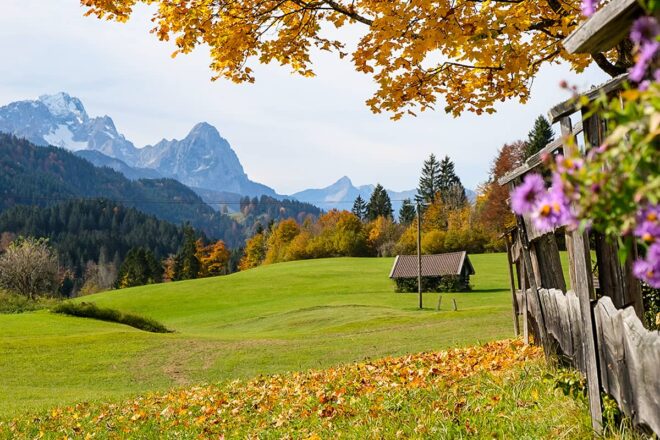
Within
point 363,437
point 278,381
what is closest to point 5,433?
point 278,381

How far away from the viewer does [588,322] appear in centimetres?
431

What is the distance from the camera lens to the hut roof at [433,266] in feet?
197

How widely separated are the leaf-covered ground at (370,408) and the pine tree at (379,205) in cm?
11697

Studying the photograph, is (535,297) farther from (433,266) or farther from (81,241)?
(81,241)

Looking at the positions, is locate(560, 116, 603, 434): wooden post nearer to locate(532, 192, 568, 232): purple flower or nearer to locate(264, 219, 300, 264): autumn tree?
locate(532, 192, 568, 232): purple flower

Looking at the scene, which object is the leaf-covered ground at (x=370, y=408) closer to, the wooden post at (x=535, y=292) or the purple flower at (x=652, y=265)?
the wooden post at (x=535, y=292)

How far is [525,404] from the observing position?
18.3 feet

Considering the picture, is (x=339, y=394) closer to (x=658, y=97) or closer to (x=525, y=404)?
(x=525, y=404)

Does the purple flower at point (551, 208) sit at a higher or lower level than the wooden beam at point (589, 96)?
lower

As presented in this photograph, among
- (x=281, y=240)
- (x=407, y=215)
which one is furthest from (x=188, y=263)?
(x=407, y=215)

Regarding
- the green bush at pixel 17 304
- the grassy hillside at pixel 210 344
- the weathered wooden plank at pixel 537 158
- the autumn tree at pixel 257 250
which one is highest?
the autumn tree at pixel 257 250

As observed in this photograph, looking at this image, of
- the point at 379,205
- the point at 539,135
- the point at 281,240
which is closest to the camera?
the point at 539,135

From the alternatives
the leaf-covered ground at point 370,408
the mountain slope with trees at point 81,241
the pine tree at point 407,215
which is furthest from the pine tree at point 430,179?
the leaf-covered ground at point 370,408

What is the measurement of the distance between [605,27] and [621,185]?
1736mm
